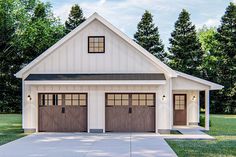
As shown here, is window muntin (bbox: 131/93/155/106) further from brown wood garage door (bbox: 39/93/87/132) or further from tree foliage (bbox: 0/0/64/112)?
tree foliage (bbox: 0/0/64/112)

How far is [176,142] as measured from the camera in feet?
45.0

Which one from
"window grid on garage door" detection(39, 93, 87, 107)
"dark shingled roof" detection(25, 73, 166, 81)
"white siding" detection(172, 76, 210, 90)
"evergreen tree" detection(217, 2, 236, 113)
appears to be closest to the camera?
"dark shingled roof" detection(25, 73, 166, 81)

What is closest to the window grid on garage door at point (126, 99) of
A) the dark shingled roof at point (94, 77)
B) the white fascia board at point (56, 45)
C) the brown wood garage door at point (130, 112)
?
the brown wood garage door at point (130, 112)

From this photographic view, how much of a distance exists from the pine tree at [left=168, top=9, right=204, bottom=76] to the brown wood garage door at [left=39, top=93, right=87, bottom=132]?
22415 millimetres

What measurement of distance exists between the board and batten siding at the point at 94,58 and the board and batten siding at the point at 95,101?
0.84 meters

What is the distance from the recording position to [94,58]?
17531mm

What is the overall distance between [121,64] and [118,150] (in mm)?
6686

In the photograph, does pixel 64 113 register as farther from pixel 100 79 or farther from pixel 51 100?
pixel 100 79

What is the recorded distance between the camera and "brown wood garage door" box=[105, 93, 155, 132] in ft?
56.7

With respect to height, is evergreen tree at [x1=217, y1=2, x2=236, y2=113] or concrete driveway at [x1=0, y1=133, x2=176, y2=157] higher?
evergreen tree at [x1=217, y1=2, x2=236, y2=113]

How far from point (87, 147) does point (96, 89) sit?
538cm

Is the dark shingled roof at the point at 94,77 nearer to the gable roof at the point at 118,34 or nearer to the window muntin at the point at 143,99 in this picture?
the gable roof at the point at 118,34

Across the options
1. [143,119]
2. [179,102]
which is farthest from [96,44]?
[179,102]

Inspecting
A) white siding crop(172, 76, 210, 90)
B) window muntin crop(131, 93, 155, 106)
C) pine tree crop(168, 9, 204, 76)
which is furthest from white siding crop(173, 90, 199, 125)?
pine tree crop(168, 9, 204, 76)
